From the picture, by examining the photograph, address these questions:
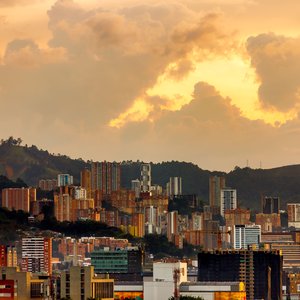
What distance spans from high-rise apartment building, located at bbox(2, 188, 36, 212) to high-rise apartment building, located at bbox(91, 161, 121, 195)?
1507 cm

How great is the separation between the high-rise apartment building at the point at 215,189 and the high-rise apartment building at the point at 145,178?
5.23 meters

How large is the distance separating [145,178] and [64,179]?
11.9m

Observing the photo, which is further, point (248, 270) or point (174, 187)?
point (174, 187)

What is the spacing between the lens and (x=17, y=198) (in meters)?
126

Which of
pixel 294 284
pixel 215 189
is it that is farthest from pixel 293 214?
pixel 294 284

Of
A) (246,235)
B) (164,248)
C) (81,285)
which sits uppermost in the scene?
(246,235)

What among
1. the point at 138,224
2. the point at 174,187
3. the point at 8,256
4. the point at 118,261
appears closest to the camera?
the point at 8,256

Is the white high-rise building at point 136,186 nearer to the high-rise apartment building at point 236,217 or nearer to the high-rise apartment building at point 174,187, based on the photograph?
the high-rise apartment building at point 174,187

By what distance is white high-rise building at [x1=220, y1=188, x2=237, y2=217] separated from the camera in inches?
6048

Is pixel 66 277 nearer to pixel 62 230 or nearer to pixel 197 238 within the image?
pixel 62 230

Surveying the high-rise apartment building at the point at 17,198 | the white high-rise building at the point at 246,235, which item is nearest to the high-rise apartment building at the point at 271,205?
the white high-rise building at the point at 246,235

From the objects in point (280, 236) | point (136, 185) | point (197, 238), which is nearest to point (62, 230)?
point (197, 238)

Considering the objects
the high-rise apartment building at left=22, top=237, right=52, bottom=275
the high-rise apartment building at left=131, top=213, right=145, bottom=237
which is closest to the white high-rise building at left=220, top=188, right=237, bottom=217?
the high-rise apartment building at left=131, top=213, right=145, bottom=237

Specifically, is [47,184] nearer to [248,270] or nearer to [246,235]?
[246,235]
